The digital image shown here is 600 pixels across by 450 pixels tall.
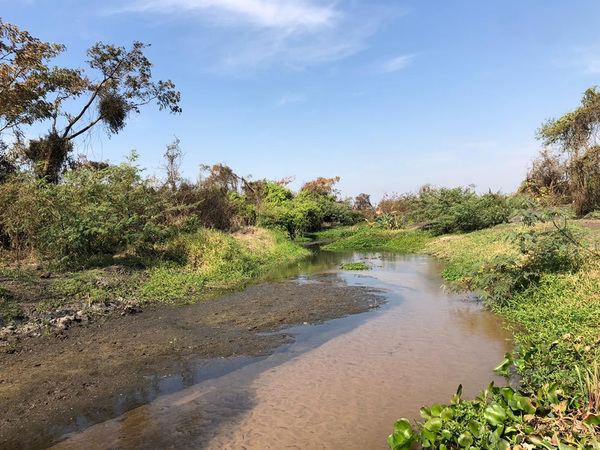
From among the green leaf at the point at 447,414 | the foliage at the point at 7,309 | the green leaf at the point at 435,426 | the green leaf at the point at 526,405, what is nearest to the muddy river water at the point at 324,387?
the green leaf at the point at 435,426

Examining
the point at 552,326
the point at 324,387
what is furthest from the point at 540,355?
the point at 324,387

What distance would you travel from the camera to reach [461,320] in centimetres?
827

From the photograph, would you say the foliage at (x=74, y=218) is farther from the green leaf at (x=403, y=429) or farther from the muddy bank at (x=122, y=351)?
the green leaf at (x=403, y=429)

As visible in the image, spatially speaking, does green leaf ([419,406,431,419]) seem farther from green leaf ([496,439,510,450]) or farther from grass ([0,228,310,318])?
grass ([0,228,310,318])

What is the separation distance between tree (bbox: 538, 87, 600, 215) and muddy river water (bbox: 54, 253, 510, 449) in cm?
1736

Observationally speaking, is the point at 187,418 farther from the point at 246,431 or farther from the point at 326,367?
the point at 326,367

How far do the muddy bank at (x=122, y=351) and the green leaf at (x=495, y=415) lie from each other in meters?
3.80

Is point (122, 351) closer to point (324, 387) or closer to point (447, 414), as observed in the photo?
point (324, 387)

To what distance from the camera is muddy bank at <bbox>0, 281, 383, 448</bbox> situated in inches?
181

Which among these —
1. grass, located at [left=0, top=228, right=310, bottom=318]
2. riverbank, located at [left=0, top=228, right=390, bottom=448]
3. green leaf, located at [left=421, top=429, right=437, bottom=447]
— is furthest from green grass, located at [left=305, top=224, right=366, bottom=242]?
green leaf, located at [left=421, top=429, right=437, bottom=447]

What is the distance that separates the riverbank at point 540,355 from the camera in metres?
3.31

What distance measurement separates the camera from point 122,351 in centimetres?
645

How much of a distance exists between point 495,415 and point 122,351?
5397 mm

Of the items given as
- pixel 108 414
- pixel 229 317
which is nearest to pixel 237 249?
pixel 229 317
